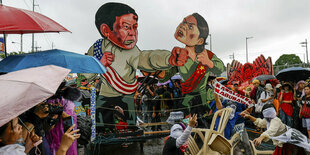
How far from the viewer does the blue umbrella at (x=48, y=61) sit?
2847 mm

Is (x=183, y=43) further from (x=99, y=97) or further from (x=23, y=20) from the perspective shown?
(x=23, y=20)

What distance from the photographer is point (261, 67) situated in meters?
10.5

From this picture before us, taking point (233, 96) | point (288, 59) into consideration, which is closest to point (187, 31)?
point (233, 96)

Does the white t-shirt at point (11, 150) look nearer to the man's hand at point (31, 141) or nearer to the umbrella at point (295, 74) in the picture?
the man's hand at point (31, 141)

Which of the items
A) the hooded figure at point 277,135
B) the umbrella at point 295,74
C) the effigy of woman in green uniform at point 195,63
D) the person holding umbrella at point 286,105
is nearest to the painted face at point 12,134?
→ the hooded figure at point 277,135

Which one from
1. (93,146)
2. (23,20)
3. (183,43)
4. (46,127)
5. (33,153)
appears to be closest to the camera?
(33,153)

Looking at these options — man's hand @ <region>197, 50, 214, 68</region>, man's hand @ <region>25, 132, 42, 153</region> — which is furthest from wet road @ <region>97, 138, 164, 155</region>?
man's hand @ <region>25, 132, 42, 153</region>

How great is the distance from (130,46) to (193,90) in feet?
7.08

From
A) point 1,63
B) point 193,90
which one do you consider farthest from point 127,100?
point 1,63

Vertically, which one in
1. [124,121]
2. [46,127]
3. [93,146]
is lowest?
[93,146]

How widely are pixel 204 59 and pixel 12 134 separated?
546cm

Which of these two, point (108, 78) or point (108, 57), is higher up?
point (108, 57)

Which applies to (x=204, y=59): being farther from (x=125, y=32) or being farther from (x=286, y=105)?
(x=286, y=105)

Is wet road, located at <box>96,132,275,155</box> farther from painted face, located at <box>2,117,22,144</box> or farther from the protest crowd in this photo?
painted face, located at <box>2,117,22,144</box>
